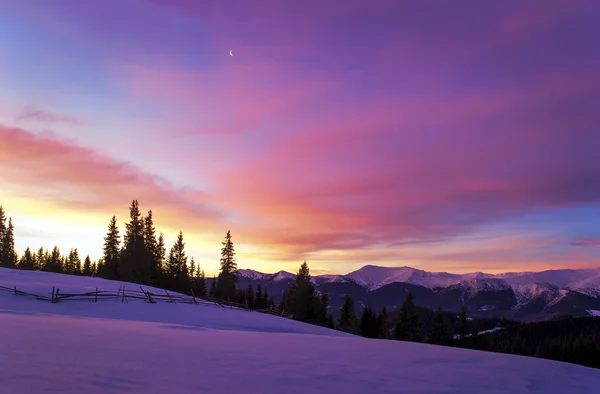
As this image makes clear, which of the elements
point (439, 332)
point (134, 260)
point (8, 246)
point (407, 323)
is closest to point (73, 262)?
point (8, 246)

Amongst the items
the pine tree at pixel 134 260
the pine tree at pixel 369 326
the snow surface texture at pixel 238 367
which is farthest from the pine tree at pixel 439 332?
the snow surface texture at pixel 238 367

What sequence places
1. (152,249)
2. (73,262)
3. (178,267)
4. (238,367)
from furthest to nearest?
(73,262), (178,267), (152,249), (238,367)

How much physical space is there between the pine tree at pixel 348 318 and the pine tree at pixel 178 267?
29.6 meters

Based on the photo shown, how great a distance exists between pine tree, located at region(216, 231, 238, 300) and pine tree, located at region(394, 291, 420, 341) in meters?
31.4

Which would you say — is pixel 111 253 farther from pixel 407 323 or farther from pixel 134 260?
pixel 407 323

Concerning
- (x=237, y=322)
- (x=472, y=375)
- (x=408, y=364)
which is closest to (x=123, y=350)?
(x=408, y=364)

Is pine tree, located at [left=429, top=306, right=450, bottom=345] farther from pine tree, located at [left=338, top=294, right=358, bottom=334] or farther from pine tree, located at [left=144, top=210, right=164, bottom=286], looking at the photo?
pine tree, located at [left=144, top=210, right=164, bottom=286]

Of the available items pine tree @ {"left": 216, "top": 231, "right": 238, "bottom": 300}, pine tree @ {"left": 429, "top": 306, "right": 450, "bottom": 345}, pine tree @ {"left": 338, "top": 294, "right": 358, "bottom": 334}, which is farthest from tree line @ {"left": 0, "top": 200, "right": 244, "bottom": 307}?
pine tree @ {"left": 429, "top": 306, "right": 450, "bottom": 345}

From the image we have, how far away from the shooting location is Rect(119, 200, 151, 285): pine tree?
68537 mm

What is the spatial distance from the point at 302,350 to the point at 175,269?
72.4 meters

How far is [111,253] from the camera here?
3108 inches

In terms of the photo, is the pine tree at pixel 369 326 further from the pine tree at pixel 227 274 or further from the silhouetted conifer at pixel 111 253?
the silhouetted conifer at pixel 111 253

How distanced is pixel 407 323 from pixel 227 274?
3502 centimetres

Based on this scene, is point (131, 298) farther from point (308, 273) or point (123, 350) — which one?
point (308, 273)
